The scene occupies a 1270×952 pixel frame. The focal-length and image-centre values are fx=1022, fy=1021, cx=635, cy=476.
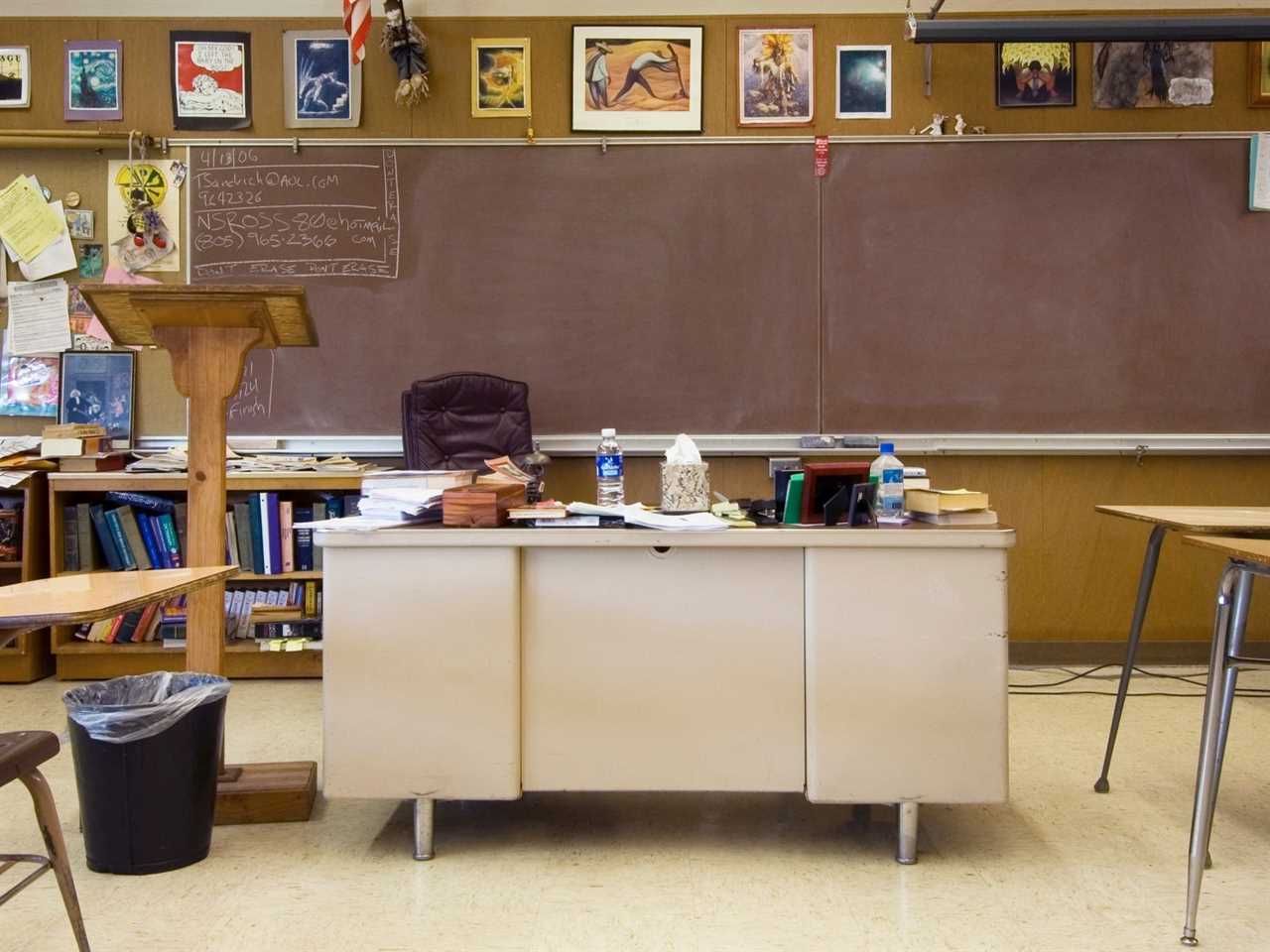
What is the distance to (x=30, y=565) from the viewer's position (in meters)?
3.83

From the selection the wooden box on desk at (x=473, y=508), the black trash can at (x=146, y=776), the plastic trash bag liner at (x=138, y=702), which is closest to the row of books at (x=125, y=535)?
the plastic trash bag liner at (x=138, y=702)

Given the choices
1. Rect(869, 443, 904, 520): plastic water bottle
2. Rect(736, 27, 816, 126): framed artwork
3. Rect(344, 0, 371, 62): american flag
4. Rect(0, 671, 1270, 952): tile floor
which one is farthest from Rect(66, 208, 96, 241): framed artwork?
Rect(869, 443, 904, 520): plastic water bottle

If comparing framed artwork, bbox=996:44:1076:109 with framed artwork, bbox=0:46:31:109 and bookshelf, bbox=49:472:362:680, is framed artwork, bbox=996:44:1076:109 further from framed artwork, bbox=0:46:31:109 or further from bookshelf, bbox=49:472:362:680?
framed artwork, bbox=0:46:31:109

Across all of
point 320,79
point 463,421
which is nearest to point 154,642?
point 463,421

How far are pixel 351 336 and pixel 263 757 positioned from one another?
1840 mm

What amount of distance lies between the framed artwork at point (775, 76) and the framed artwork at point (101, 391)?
106 inches

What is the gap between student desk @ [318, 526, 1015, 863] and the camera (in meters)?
2.18

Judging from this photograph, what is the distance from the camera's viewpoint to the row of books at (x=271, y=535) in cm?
390

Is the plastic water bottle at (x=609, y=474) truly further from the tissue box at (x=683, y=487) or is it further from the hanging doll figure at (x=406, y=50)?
the hanging doll figure at (x=406, y=50)

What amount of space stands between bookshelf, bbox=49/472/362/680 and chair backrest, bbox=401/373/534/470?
0.35 metres

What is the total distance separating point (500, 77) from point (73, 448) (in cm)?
220

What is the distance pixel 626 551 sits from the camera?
2.24m

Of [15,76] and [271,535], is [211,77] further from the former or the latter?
[271,535]

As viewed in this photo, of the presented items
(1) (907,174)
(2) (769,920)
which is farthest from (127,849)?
(1) (907,174)
